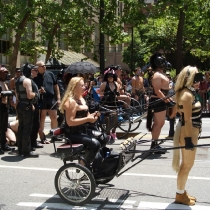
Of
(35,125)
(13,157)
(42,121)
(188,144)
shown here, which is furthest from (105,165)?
(42,121)

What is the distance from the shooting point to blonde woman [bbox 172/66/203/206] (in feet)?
18.7

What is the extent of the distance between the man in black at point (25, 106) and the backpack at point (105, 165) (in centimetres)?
310

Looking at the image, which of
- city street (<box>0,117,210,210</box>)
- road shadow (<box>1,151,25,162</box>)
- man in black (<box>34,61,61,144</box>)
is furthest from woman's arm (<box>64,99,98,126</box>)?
man in black (<box>34,61,61,144</box>)

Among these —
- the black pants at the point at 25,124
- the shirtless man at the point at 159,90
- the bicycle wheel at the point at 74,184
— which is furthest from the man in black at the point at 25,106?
the bicycle wheel at the point at 74,184

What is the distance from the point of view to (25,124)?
30.0 feet

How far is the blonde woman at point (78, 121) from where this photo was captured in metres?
6.30

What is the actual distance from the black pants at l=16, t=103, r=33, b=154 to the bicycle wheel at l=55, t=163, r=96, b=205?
3.27 m

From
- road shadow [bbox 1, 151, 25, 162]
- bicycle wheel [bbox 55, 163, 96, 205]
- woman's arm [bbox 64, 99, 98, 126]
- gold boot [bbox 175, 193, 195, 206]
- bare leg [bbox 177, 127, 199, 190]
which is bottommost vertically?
road shadow [bbox 1, 151, 25, 162]

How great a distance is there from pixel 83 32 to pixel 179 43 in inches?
233

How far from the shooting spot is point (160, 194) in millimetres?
6559

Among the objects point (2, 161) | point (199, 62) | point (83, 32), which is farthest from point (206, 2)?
point (199, 62)

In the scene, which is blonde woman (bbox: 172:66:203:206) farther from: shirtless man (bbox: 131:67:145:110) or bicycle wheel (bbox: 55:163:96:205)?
shirtless man (bbox: 131:67:145:110)

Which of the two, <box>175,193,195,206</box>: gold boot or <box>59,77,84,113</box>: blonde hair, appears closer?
<box>175,193,195,206</box>: gold boot

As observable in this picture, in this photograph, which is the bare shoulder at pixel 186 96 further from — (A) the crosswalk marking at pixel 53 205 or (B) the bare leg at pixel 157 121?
(B) the bare leg at pixel 157 121
